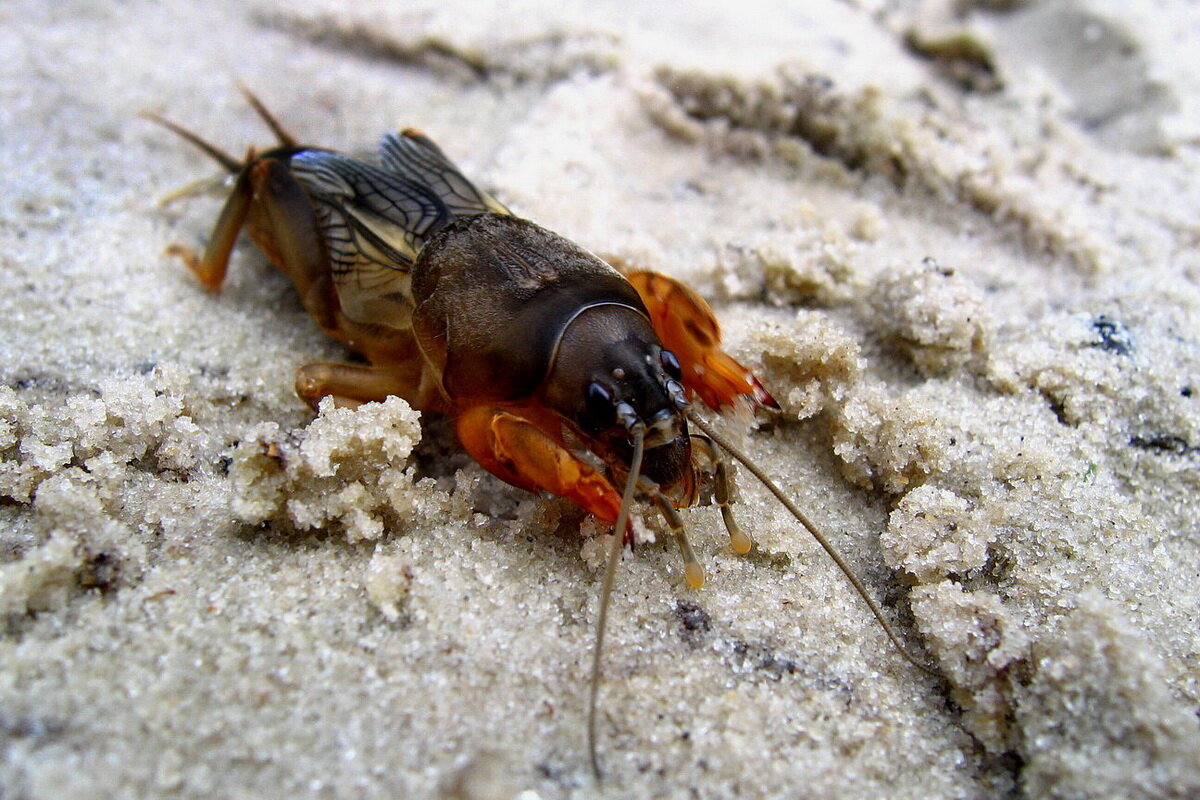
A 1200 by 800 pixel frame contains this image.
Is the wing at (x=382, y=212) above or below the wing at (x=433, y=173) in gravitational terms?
below

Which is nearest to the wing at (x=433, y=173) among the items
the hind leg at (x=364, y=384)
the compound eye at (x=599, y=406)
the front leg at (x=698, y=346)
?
the hind leg at (x=364, y=384)

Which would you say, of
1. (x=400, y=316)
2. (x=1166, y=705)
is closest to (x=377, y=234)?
(x=400, y=316)

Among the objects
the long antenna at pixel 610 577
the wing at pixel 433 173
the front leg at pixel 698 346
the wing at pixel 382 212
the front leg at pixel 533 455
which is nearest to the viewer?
the long antenna at pixel 610 577

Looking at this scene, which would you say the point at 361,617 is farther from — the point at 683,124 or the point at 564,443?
the point at 683,124

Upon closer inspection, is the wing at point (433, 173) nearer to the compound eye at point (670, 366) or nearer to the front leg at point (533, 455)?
the front leg at point (533, 455)

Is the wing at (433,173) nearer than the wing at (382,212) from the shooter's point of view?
No

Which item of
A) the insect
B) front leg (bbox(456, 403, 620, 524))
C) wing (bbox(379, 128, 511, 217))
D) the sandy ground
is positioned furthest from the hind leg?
wing (bbox(379, 128, 511, 217))

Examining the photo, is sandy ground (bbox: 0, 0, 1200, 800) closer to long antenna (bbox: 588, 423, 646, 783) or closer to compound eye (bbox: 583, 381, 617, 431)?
long antenna (bbox: 588, 423, 646, 783)
